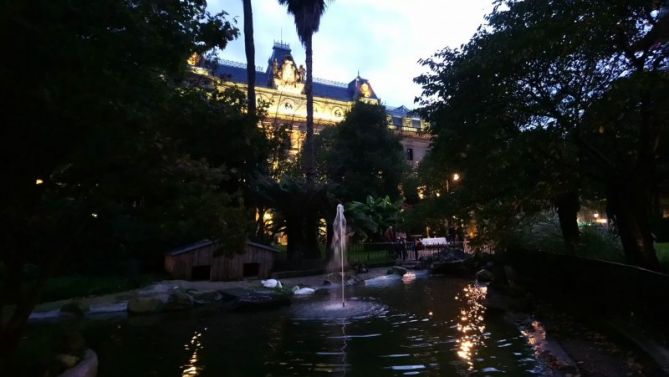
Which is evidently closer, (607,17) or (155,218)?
(155,218)

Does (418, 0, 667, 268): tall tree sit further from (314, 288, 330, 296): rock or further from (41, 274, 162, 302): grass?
(41, 274, 162, 302): grass

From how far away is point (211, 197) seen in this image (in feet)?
20.7

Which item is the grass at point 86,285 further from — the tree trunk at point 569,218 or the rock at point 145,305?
the tree trunk at point 569,218

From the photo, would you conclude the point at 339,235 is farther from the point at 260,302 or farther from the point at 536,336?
the point at 536,336

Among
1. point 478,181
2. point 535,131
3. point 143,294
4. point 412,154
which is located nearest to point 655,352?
point 535,131

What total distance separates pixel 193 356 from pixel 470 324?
19.2 ft

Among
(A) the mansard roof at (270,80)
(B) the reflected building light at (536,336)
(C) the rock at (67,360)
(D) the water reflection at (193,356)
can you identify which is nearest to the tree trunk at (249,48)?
(D) the water reflection at (193,356)

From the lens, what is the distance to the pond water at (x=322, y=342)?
7559mm

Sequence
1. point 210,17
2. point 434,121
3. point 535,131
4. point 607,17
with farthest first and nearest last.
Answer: point 434,121
point 535,131
point 607,17
point 210,17

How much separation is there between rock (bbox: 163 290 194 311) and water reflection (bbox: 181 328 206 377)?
361cm

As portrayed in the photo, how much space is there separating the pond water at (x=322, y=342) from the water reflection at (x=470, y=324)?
0.02 meters

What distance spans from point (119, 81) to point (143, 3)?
1.24 m

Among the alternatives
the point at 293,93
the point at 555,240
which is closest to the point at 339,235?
the point at 555,240

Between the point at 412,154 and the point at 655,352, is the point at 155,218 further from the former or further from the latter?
the point at 412,154
